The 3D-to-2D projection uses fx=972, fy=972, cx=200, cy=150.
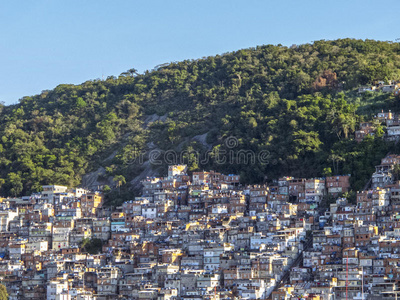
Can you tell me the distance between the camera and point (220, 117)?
94.1 meters

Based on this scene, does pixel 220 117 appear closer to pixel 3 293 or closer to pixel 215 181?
pixel 215 181

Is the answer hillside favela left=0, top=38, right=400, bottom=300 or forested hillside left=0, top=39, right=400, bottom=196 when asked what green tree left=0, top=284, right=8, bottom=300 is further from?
forested hillside left=0, top=39, right=400, bottom=196

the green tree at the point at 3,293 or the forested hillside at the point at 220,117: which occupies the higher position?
the forested hillside at the point at 220,117

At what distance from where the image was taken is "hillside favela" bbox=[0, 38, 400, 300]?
6353cm

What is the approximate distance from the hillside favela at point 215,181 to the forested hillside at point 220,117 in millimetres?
194

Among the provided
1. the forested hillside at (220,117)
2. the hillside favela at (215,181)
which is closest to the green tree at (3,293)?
the hillside favela at (215,181)

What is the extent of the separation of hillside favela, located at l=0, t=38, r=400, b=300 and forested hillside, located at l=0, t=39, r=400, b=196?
19cm

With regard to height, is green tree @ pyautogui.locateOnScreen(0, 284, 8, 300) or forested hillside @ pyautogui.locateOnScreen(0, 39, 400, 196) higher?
forested hillside @ pyautogui.locateOnScreen(0, 39, 400, 196)

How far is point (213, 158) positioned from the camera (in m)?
85.6

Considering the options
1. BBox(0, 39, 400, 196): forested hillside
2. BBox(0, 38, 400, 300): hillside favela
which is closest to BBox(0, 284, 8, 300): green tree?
BBox(0, 38, 400, 300): hillside favela

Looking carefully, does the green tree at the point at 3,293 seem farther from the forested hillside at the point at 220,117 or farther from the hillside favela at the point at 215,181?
the forested hillside at the point at 220,117

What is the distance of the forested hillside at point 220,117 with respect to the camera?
81.0m

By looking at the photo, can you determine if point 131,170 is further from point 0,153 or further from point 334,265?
point 334,265

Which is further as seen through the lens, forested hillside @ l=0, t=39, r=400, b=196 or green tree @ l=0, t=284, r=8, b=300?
forested hillside @ l=0, t=39, r=400, b=196
